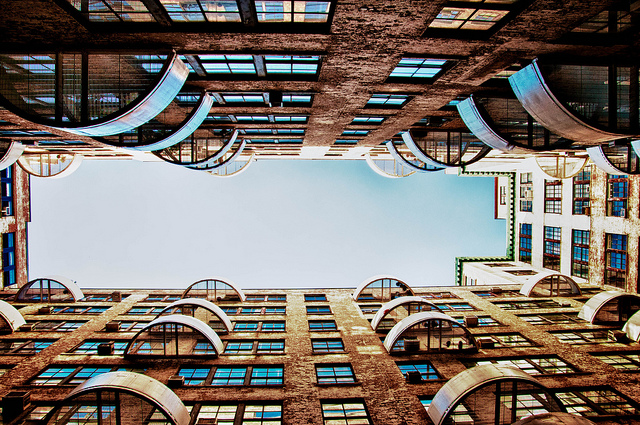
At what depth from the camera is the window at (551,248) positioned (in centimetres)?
4481

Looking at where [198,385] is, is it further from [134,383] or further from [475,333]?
[475,333]

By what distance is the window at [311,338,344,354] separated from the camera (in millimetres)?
22031

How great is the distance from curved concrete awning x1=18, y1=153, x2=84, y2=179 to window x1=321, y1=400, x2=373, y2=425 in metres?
38.8

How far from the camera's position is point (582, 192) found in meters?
40.0

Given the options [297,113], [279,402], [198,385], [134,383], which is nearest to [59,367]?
[198,385]

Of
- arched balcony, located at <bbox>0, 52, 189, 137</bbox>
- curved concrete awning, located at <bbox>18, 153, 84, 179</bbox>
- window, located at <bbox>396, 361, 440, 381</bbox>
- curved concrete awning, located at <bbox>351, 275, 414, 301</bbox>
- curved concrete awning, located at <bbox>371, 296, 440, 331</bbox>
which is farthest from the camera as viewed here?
curved concrete awning, located at <bbox>18, 153, 84, 179</bbox>

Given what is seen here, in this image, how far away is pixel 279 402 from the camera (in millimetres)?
16625

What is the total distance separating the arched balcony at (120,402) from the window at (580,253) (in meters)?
43.7

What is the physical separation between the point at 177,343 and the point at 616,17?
24708mm

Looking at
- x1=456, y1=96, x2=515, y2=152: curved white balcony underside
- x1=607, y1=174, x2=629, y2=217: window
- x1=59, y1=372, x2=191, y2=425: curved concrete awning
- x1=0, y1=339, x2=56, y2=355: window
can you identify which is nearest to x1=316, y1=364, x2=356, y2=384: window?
x1=59, y1=372, x2=191, y2=425: curved concrete awning

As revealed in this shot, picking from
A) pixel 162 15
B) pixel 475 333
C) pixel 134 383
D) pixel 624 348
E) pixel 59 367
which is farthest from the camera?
pixel 475 333

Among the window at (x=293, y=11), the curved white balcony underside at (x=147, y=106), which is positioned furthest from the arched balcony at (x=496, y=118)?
the curved white balcony underside at (x=147, y=106)

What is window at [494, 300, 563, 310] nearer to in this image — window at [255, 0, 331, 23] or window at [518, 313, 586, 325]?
window at [518, 313, 586, 325]

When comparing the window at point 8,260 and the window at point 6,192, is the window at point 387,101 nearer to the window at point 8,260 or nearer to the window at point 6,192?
the window at point 6,192
